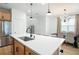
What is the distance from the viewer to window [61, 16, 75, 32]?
1.34m

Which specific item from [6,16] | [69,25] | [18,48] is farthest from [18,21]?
[69,25]

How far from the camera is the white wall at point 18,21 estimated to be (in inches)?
51.5

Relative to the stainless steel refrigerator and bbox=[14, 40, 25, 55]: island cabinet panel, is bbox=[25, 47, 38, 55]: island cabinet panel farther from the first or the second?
the stainless steel refrigerator

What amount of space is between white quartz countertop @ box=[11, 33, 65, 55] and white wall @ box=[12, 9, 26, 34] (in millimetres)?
87

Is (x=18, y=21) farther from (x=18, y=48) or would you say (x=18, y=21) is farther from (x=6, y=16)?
(x=18, y=48)

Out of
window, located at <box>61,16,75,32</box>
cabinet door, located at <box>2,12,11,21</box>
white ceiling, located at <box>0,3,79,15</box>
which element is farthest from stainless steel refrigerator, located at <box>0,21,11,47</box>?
window, located at <box>61,16,75,32</box>

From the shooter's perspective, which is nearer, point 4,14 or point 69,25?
point 4,14

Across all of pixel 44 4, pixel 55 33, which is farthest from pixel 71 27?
pixel 44 4

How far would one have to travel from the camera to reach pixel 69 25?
138cm

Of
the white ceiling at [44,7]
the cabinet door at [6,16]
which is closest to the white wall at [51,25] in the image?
the white ceiling at [44,7]

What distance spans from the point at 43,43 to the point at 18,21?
19.3 inches

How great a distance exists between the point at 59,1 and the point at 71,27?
0.42m
